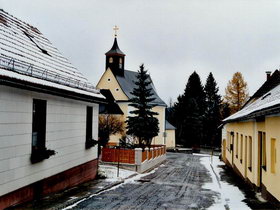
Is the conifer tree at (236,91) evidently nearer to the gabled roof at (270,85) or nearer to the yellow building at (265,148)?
the gabled roof at (270,85)

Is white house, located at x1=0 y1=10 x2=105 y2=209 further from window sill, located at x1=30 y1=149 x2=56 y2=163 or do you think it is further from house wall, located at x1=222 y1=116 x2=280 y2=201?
house wall, located at x1=222 y1=116 x2=280 y2=201

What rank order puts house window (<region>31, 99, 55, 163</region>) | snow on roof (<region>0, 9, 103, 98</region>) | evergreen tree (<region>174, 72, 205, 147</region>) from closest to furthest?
1. snow on roof (<region>0, 9, 103, 98</region>)
2. house window (<region>31, 99, 55, 163</region>)
3. evergreen tree (<region>174, 72, 205, 147</region>)

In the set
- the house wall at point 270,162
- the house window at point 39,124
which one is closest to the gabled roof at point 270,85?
the house wall at point 270,162

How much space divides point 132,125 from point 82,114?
19349 mm

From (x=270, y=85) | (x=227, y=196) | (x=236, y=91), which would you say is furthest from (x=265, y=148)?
(x=236, y=91)

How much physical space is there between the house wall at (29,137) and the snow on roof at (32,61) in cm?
49

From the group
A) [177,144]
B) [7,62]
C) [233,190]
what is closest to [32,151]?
[7,62]

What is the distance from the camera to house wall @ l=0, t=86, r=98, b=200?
27.7 feet

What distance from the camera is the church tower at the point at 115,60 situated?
52.8m

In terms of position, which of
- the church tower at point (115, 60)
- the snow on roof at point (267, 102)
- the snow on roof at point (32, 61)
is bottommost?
the snow on roof at point (267, 102)

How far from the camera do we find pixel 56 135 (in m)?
11.7

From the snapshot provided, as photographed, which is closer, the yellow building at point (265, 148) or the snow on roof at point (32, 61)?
the snow on roof at point (32, 61)

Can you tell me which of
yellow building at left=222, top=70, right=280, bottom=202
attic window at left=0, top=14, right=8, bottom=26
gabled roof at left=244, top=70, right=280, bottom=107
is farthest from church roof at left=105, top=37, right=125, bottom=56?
attic window at left=0, top=14, right=8, bottom=26

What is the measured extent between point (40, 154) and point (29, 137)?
64 cm
